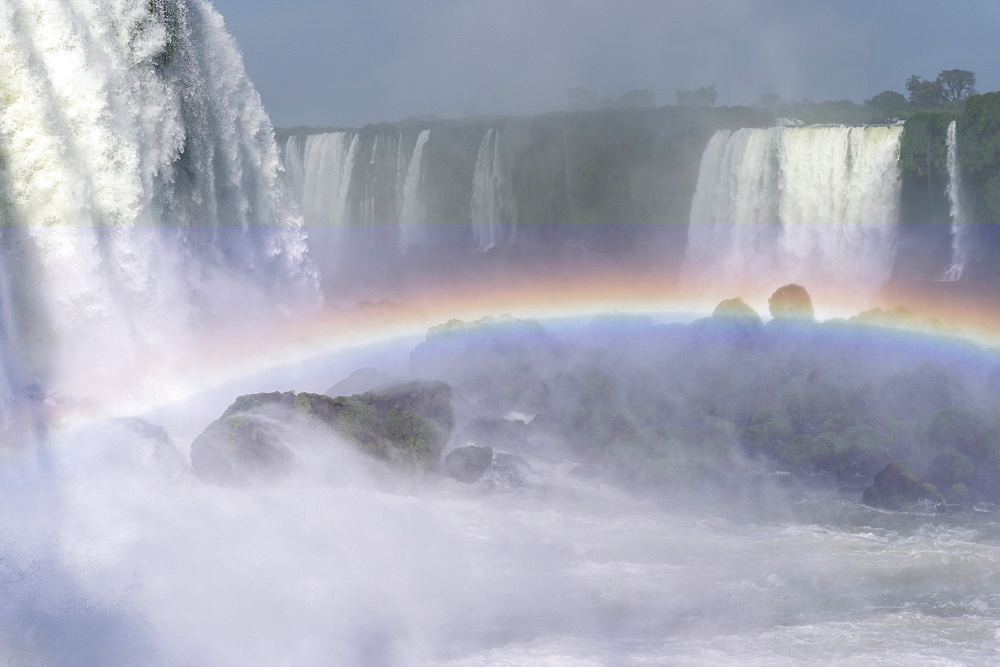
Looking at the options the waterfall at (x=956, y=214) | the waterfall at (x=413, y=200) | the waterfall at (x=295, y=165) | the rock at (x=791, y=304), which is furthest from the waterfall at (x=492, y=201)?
the waterfall at (x=956, y=214)

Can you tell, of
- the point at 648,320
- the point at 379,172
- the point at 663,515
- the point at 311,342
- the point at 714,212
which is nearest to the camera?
the point at 663,515

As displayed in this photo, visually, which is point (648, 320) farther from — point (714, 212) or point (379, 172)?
point (379, 172)

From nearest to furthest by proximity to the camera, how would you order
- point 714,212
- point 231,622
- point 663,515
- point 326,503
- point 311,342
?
point 231,622, point 326,503, point 663,515, point 311,342, point 714,212

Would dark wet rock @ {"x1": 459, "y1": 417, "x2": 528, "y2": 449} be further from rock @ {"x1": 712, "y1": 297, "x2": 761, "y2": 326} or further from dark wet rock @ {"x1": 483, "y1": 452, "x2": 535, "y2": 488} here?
rock @ {"x1": 712, "y1": 297, "x2": 761, "y2": 326}

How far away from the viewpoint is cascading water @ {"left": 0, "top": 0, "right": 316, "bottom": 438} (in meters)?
11.6

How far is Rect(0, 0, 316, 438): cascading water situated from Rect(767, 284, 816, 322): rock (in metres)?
11.9

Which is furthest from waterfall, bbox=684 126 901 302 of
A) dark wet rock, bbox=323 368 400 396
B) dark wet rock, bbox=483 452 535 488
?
dark wet rock, bbox=483 452 535 488

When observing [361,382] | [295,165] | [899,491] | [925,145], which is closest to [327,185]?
[295,165]

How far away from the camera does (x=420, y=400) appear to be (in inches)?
599

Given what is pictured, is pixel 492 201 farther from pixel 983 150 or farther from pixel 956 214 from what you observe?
pixel 983 150

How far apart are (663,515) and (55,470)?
734 centimetres

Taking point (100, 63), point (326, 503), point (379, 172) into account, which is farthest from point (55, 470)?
point (379, 172)

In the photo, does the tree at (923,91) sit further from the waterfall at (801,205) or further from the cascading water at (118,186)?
the cascading water at (118,186)

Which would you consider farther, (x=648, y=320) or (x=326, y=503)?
(x=648, y=320)
